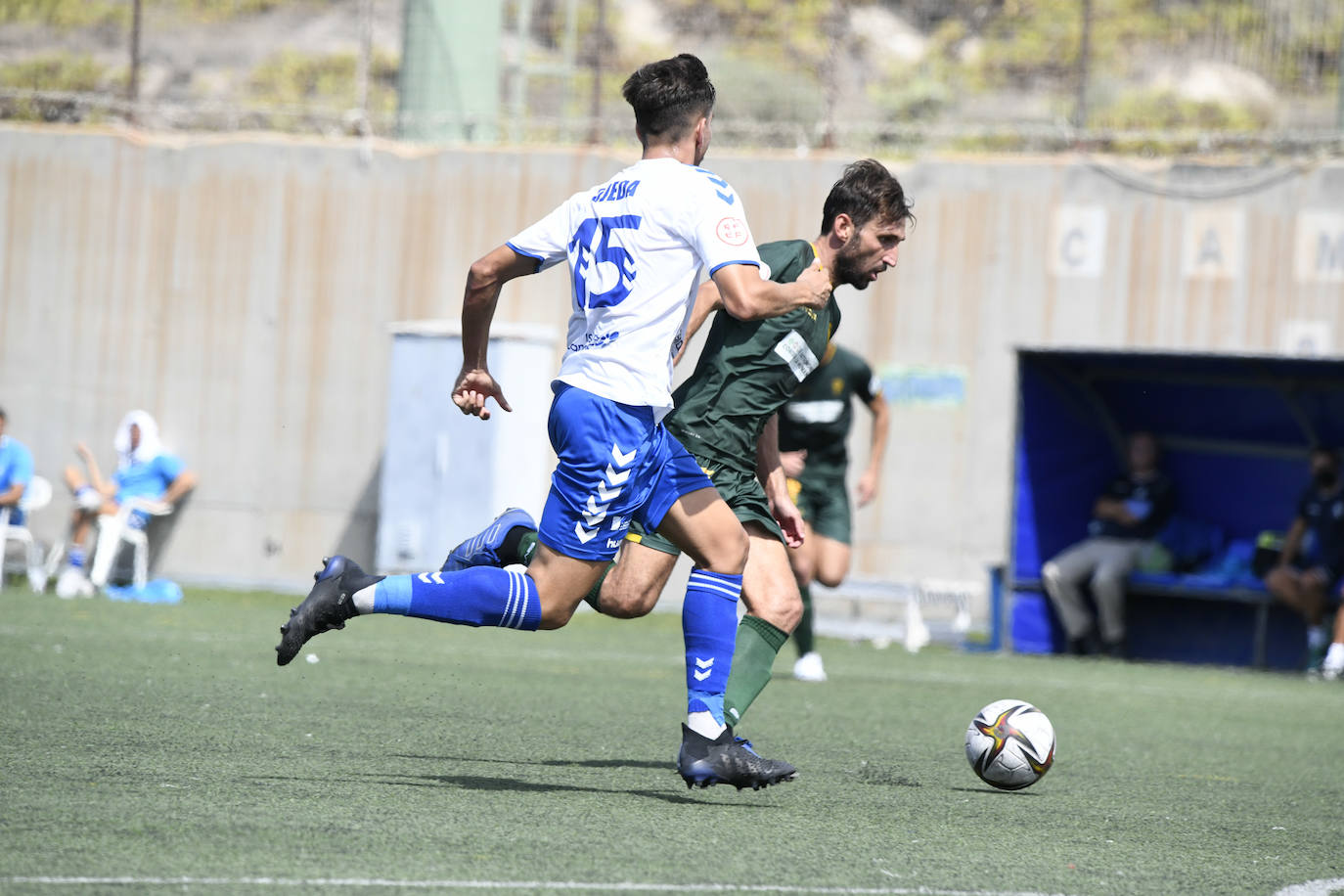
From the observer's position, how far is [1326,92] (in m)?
14.5

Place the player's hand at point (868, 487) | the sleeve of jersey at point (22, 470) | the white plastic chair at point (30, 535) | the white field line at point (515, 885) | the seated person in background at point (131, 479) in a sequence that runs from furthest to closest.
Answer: the seated person in background at point (131, 479) < the sleeve of jersey at point (22, 470) < the white plastic chair at point (30, 535) < the player's hand at point (868, 487) < the white field line at point (515, 885)

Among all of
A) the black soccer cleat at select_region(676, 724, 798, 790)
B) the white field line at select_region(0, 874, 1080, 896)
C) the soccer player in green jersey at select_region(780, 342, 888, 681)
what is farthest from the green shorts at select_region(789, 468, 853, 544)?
the white field line at select_region(0, 874, 1080, 896)

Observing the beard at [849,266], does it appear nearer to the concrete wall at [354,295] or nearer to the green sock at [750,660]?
the green sock at [750,660]

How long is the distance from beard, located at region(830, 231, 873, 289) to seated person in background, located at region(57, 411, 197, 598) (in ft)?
34.3

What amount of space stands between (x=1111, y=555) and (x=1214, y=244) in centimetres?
272

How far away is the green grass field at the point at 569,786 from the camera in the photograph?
12.0 feet

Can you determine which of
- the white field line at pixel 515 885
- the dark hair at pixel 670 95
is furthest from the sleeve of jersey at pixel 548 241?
the white field line at pixel 515 885

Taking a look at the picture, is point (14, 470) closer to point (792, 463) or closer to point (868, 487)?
point (792, 463)

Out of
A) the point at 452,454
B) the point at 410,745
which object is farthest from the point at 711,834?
the point at 452,454

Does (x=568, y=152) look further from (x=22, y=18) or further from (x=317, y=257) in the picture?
(x=22, y=18)

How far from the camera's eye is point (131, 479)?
587 inches

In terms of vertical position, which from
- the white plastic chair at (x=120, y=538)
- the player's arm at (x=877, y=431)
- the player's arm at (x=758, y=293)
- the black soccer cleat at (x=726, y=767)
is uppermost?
the player's arm at (x=758, y=293)

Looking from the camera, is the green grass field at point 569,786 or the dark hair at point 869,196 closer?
the green grass field at point 569,786

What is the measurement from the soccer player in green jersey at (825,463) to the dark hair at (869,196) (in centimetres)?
397
